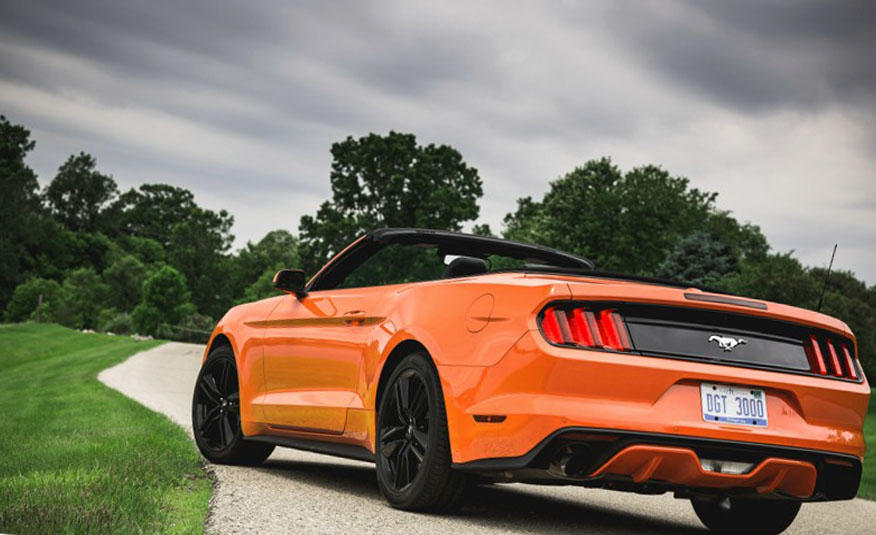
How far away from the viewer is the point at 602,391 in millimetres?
4301

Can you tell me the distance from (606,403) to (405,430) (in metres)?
1.26

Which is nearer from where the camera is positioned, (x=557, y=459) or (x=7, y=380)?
(x=557, y=459)

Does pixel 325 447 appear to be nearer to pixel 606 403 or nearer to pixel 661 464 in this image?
pixel 606 403

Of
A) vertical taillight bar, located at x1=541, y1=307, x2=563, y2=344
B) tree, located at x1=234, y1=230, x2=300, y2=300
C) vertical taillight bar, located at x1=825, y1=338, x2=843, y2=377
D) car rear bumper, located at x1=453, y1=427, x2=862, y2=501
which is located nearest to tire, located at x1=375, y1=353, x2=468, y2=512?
car rear bumper, located at x1=453, y1=427, x2=862, y2=501

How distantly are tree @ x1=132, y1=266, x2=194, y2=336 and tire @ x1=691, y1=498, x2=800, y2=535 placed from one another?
73.8 meters

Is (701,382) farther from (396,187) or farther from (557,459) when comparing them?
(396,187)

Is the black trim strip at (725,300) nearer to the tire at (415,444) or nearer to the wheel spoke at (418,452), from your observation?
the tire at (415,444)

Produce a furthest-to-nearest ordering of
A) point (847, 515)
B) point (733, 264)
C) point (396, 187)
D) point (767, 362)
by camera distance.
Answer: point (396, 187), point (733, 264), point (847, 515), point (767, 362)

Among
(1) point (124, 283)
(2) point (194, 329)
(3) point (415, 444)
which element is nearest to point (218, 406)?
(3) point (415, 444)

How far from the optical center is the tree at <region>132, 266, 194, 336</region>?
3024 inches

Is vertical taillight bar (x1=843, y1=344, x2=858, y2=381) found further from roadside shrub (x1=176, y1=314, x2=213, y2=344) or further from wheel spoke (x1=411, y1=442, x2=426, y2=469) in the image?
roadside shrub (x1=176, y1=314, x2=213, y2=344)

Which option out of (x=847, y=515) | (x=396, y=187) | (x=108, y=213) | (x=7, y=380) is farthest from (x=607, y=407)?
(x=108, y=213)

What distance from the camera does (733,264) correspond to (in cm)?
5297

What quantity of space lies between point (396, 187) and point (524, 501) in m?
55.6
